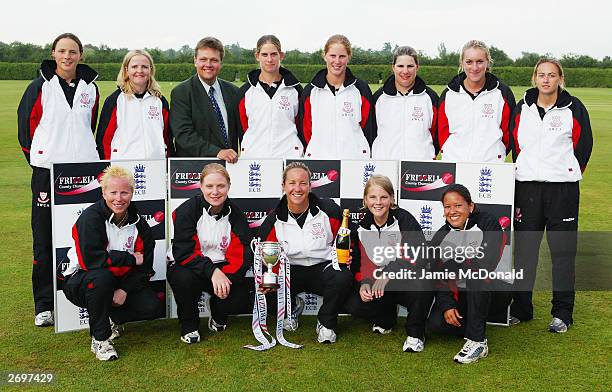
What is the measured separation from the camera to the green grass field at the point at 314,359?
4.38 metres

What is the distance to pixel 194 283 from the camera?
5137mm

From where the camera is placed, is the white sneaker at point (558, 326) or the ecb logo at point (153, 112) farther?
the ecb logo at point (153, 112)

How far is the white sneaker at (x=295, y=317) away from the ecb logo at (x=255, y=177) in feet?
3.16

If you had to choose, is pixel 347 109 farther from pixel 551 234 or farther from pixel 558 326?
pixel 558 326

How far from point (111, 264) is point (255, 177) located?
1.42 meters

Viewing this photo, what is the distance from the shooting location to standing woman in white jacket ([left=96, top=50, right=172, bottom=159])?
5777 mm

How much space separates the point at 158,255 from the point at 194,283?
0.67 metres

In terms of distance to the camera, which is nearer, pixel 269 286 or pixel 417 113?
pixel 269 286

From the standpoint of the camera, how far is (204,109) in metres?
6.14

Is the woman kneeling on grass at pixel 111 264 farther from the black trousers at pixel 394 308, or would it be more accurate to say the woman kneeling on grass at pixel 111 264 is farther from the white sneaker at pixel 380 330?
the white sneaker at pixel 380 330

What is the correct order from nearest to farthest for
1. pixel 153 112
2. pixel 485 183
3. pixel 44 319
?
pixel 44 319 < pixel 485 183 < pixel 153 112

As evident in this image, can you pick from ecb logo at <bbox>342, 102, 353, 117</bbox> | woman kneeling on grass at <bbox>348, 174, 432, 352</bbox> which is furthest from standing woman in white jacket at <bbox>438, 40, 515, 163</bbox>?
woman kneeling on grass at <bbox>348, 174, 432, 352</bbox>

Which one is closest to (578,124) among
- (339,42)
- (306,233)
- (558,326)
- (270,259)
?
(558,326)

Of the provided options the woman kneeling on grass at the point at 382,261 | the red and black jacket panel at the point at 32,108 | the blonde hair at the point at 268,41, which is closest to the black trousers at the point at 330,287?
the woman kneeling on grass at the point at 382,261
